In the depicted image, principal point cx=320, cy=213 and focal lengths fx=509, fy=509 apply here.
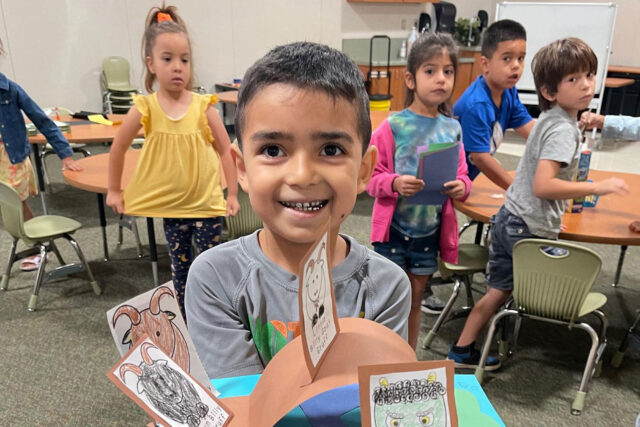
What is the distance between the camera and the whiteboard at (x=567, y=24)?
23.0 ft

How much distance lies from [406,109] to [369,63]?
20.3 feet

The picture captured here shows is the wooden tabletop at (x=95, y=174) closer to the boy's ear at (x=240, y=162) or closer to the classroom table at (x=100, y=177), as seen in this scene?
the classroom table at (x=100, y=177)

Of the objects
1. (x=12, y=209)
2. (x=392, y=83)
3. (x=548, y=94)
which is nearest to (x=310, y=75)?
(x=548, y=94)

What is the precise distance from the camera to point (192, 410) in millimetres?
493

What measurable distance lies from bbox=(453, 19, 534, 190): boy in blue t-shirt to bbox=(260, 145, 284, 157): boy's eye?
1.90 meters

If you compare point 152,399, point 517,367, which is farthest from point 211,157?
point 152,399

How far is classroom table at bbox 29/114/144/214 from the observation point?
361 centimetres

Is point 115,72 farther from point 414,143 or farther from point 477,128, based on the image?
point 414,143

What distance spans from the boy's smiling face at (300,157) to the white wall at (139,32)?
5.35 meters

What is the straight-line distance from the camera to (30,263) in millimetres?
3363

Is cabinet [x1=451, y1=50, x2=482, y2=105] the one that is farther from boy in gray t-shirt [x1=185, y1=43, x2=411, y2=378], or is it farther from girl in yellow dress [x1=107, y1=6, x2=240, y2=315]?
boy in gray t-shirt [x1=185, y1=43, x2=411, y2=378]

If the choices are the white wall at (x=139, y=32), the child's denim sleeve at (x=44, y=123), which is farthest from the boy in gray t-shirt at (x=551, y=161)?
the white wall at (x=139, y=32)

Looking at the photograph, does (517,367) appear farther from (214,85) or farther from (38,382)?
(214,85)

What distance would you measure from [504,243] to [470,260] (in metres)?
0.37
